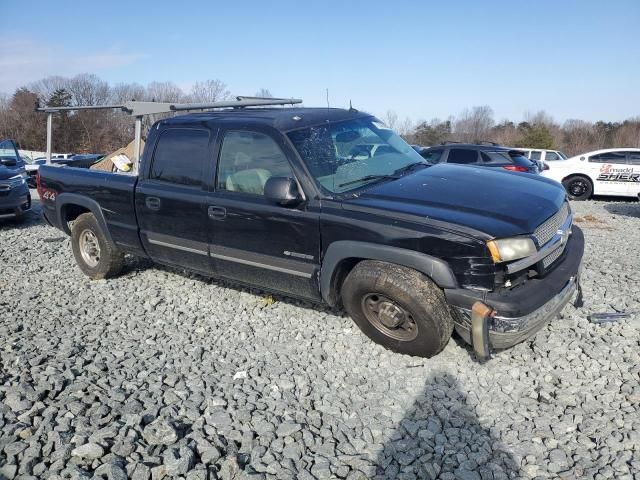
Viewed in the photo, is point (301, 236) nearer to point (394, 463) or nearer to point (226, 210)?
point (226, 210)

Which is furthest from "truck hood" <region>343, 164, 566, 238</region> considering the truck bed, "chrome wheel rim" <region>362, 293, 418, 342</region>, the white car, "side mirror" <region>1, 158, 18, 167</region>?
the white car

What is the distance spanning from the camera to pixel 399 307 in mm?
3592

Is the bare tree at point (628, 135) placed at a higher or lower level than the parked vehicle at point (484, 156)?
higher

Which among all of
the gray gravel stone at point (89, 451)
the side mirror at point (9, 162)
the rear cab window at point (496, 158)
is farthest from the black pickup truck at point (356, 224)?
the rear cab window at point (496, 158)

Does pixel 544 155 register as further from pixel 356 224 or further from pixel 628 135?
pixel 628 135

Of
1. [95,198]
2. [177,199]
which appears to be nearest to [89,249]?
[95,198]

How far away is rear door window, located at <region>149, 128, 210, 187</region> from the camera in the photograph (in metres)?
4.48

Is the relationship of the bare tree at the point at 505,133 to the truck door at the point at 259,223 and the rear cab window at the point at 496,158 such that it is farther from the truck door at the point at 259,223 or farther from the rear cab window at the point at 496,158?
the truck door at the point at 259,223

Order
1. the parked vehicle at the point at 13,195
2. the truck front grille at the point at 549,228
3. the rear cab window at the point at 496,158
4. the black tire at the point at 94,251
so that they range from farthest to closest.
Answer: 1. the rear cab window at the point at 496,158
2. the parked vehicle at the point at 13,195
3. the black tire at the point at 94,251
4. the truck front grille at the point at 549,228

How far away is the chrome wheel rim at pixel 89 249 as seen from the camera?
5.84 m

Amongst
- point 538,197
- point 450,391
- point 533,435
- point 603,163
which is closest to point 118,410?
point 450,391

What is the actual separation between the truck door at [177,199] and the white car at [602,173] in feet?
40.8

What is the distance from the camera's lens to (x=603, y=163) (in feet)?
44.6

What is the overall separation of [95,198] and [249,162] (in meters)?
2.22
